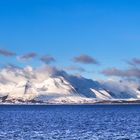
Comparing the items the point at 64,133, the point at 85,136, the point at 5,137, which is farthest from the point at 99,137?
the point at 5,137

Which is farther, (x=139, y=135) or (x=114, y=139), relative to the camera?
(x=139, y=135)

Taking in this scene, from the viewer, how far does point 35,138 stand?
259 ft

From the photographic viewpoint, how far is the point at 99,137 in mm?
81500

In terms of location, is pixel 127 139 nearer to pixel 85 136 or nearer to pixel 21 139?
pixel 85 136

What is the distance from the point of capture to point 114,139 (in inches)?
3073

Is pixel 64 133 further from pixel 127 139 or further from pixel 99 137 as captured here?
pixel 127 139

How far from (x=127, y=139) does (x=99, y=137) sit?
5664mm

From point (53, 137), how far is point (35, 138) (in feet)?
10.9

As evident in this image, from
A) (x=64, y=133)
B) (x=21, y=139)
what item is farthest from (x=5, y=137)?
(x=64, y=133)

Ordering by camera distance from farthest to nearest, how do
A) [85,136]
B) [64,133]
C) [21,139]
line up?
[64,133], [85,136], [21,139]

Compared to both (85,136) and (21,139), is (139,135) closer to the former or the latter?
(85,136)

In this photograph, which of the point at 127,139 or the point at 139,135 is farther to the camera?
the point at 139,135

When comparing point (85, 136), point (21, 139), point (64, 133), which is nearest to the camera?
point (21, 139)

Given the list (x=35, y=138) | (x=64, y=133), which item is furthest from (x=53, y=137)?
(x=64, y=133)
